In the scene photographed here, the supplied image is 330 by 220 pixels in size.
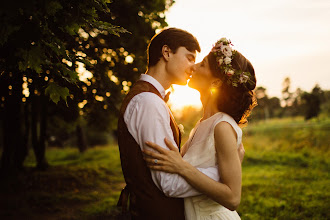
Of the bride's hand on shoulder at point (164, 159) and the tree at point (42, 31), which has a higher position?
the tree at point (42, 31)

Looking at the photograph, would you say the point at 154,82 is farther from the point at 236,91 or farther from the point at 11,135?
the point at 11,135

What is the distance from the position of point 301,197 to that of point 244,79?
6.34m

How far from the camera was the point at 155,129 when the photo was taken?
6.63 ft

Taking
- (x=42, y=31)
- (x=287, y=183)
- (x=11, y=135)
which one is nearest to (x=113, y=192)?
(x=11, y=135)

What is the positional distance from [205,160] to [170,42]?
1.18 m

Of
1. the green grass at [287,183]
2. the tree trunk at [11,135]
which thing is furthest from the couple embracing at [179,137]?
the tree trunk at [11,135]

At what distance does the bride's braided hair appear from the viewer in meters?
2.57

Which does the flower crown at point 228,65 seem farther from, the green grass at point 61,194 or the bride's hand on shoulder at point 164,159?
the green grass at point 61,194

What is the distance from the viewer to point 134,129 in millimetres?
2129

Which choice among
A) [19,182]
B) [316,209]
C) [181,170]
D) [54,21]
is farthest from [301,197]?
[19,182]

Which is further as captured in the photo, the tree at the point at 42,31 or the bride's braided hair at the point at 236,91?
the bride's braided hair at the point at 236,91

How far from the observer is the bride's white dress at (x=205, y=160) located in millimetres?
2436

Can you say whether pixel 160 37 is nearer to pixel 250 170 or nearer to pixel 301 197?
pixel 301 197

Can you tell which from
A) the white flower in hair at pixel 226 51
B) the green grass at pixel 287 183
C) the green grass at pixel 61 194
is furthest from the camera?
the green grass at pixel 287 183
